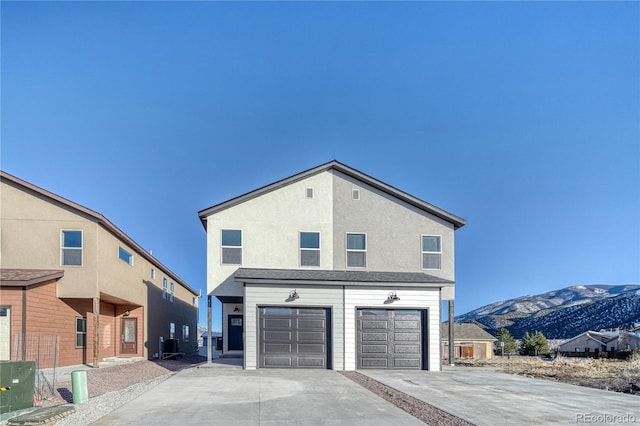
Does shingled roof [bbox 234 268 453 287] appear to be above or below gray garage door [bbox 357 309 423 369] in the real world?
above

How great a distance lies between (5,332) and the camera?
17.2 meters

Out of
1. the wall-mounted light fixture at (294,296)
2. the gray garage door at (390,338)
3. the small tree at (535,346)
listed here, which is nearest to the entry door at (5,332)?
the wall-mounted light fixture at (294,296)

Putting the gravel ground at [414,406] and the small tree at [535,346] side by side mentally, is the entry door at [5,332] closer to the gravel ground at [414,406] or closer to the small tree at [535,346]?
the gravel ground at [414,406]

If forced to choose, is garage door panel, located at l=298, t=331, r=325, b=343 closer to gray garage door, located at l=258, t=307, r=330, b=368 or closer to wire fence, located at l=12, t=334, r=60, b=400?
gray garage door, located at l=258, t=307, r=330, b=368

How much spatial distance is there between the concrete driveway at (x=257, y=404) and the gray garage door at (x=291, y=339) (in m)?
2.58

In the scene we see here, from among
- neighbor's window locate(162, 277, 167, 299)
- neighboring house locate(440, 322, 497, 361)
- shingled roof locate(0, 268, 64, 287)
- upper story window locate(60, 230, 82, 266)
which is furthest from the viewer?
neighboring house locate(440, 322, 497, 361)

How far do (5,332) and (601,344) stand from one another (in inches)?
1866

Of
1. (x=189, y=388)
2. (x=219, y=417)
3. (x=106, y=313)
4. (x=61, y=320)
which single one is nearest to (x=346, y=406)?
(x=219, y=417)

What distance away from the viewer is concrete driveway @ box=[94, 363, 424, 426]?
9.11 metres

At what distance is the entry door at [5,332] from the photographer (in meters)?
17.1

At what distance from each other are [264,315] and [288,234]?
11.3 ft

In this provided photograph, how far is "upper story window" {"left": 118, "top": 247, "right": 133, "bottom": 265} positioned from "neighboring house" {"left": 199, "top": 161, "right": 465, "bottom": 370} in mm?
4694

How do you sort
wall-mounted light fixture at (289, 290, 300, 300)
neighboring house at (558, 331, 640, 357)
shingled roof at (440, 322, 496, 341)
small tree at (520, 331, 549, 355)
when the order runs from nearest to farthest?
wall-mounted light fixture at (289, 290, 300, 300)
shingled roof at (440, 322, 496, 341)
neighboring house at (558, 331, 640, 357)
small tree at (520, 331, 549, 355)

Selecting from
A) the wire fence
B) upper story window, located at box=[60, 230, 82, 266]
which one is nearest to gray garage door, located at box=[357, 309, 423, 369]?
the wire fence
